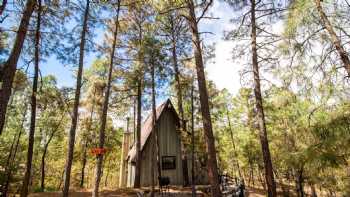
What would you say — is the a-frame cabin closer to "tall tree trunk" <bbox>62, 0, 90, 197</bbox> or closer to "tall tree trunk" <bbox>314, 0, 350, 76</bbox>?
"tall tree trunk" <bbox>62, 0, 90, 197</bbox>

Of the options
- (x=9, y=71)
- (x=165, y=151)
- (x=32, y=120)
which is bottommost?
(x=165, y=151)

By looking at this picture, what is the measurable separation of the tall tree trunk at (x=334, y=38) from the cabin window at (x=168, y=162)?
12863 millimetres

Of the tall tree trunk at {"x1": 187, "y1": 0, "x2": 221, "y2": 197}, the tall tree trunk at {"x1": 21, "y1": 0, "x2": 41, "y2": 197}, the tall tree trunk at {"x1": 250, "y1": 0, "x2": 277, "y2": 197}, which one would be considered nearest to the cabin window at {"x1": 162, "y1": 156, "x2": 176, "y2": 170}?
the tall tree trunk at {"x1": 21, "y1": 0, "x2": 41, "y2": 197}

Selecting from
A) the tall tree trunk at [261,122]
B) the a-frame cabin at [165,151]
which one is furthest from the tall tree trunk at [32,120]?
the tall tree trunk at [261,122]

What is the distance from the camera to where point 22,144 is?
20.1 meters

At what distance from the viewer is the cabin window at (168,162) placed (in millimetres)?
16016

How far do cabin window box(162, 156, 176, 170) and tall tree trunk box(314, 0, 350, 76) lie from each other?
1286cm

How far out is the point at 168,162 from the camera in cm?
1622

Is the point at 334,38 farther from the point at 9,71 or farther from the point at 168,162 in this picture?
the point at 168,162

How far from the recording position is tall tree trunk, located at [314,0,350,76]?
5.61 metres

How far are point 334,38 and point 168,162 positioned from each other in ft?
42.8

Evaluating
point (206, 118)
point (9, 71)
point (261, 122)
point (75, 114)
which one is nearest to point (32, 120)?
point (75, 114)

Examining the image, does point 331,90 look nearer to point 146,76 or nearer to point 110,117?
point 146,76

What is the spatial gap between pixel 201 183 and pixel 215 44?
9.80 meters
